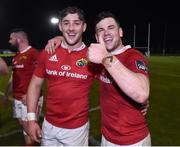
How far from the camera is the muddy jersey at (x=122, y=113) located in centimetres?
377

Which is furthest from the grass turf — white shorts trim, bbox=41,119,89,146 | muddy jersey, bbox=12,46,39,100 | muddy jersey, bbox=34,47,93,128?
muddy jersey, bbox=34,47,93,128

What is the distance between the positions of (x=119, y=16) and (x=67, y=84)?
56.6 meters

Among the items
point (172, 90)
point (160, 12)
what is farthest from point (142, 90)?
point (160, 12)

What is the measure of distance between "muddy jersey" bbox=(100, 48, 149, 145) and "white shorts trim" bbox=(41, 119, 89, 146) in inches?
33.5

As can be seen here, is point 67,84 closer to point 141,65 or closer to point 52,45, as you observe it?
point 52,45

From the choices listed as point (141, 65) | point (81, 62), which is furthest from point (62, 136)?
point (141, 65)

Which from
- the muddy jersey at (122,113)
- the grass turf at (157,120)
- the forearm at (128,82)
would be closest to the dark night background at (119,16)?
the grass turf at (157,120)

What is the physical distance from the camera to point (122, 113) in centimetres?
383

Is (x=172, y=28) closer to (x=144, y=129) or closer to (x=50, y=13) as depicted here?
(x=50, y=13)

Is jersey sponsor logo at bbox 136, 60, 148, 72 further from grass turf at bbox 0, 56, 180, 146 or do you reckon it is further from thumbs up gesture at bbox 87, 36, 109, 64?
grass turf at bbox 0, 56, 180, 146

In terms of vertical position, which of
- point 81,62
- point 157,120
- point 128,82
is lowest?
point 157,120

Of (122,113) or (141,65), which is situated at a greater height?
(141,65)

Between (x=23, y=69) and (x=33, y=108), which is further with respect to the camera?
(x=23, y=69)

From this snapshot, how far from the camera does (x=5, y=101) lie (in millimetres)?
8211
